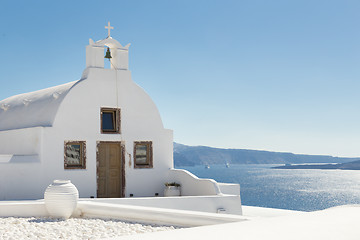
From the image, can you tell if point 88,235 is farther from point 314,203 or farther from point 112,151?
point 314,203

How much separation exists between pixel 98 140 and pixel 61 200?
583cm

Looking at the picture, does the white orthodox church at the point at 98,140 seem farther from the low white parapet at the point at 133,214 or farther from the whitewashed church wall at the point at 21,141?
the low white parapet at the point at 133,214

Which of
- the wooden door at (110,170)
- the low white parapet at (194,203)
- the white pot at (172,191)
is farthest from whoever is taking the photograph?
the white pot at (172,191)

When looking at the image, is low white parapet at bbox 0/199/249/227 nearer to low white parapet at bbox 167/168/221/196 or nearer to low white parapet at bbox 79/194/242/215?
low white parapet at bbox 79/194/242/215

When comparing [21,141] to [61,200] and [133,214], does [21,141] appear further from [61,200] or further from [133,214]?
[133,214]

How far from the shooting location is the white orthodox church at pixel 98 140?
15.6 meters

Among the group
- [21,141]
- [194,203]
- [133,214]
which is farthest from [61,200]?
[21,141]

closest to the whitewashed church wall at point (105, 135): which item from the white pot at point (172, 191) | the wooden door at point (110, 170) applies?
the wooden door at point (110, 170)

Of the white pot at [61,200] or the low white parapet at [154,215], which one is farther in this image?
the white pot at [61,200]

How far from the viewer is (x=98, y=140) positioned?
16.6 meters

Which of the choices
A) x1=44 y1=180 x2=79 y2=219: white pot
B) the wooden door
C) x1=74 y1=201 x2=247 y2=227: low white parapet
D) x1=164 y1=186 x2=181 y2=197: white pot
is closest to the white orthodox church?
the wooden door

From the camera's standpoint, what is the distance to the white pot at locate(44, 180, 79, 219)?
1088cm

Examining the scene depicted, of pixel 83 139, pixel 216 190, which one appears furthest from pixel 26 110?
pixel 216 190

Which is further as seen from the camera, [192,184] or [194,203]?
[192,184]
